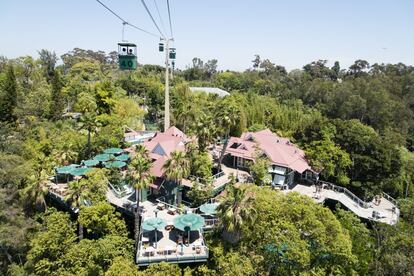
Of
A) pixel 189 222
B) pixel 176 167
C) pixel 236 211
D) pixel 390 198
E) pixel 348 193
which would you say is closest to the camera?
pixel 236 211

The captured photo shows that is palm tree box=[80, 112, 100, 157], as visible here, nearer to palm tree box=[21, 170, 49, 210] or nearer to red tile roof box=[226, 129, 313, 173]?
palm tree box=[21, 170, 49, 210]

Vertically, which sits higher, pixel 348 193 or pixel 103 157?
pixel 103 157

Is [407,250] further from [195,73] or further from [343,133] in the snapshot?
[195,73]

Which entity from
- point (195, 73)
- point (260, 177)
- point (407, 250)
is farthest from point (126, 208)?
point (195, 73)

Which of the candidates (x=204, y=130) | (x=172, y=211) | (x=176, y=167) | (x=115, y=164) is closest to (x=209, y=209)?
(x=172, y=211)

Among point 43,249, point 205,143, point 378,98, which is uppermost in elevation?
point 378,98

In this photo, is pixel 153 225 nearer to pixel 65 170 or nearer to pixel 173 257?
pixel 173 257

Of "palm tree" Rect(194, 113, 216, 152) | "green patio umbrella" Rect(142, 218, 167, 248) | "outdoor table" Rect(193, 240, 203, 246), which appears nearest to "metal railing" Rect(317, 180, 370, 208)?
"palm tree" Rect(194, 113, 216, 152)
